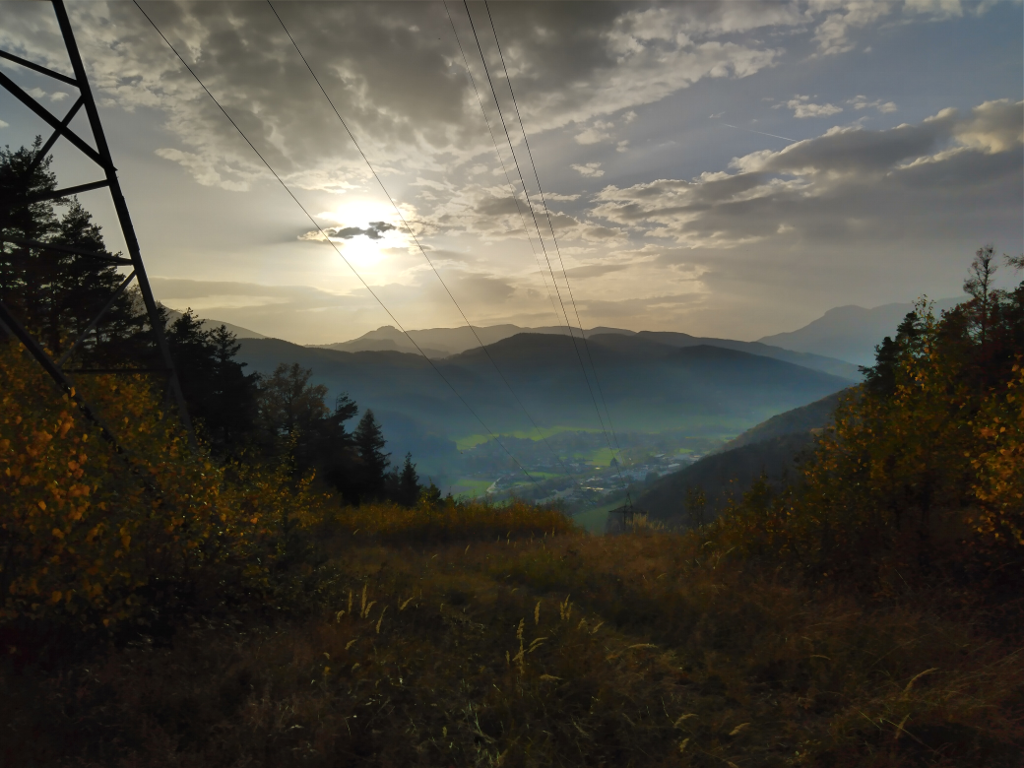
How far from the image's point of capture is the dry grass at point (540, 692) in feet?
16.0

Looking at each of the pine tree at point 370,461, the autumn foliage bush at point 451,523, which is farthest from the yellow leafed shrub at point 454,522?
the pine tree at point 370,461

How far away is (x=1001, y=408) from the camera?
8.35 metres

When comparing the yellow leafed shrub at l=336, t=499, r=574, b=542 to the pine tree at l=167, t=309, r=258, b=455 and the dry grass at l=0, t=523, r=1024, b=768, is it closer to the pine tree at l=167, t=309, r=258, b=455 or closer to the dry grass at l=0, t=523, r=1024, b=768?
the pine tree at l=167, t=309, r=258, b=455

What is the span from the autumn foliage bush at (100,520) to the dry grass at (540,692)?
2.41 ft

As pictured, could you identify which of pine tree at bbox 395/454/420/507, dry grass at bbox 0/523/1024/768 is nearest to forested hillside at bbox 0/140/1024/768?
dry grass at bbox 0/523/1024/768

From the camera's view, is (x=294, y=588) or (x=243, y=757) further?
(x=294, y=588)

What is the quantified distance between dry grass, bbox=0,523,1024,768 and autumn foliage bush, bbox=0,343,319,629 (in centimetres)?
74

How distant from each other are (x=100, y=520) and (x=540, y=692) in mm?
5308

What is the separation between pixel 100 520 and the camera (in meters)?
5.59

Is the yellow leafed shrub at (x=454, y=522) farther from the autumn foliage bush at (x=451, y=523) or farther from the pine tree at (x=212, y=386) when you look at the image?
the pine tree at (x=212, y=386)

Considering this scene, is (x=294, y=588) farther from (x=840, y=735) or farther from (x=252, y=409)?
(x=252, y=409)

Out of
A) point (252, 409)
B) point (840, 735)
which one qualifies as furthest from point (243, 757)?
point (252, 409)

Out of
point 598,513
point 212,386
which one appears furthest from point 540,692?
point 598,513

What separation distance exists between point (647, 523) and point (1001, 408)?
1518cm
